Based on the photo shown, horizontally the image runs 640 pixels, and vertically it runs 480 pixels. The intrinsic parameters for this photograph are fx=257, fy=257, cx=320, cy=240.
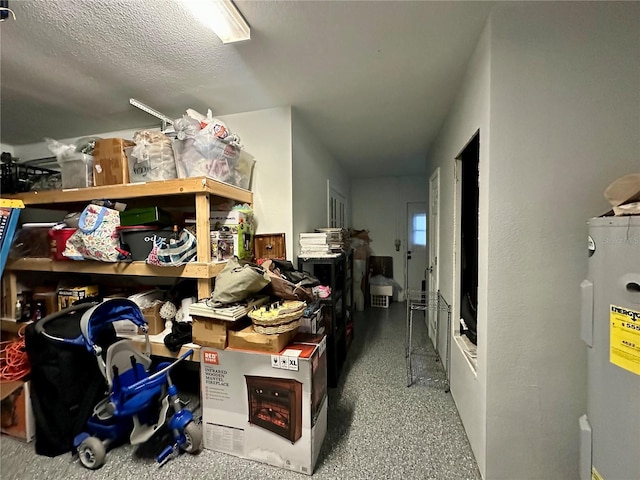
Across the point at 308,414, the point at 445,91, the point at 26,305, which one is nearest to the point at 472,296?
the point at 308,414

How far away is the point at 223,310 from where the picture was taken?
156cm

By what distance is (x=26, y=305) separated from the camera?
2236 mm

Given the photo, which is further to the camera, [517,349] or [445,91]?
[445,91]

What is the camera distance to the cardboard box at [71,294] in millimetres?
2143

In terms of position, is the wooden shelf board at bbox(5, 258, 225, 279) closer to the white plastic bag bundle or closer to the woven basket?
the woven basket

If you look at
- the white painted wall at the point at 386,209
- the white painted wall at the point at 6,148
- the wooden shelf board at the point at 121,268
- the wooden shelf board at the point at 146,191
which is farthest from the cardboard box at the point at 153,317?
the white painted wall at the point at 386,209

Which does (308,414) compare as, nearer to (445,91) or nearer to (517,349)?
(517,349)

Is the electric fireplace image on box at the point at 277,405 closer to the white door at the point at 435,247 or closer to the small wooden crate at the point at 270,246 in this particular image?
the small wooden crate at the point at 270,246

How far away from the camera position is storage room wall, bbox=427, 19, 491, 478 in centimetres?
137

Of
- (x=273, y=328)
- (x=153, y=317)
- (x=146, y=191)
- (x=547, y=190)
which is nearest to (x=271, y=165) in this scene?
(x=146, y=191)

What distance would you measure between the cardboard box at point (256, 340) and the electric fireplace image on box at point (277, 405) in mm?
175

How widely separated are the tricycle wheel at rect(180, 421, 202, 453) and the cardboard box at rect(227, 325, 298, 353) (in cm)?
55

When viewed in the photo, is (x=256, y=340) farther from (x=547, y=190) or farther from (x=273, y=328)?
(x=547, y=190)

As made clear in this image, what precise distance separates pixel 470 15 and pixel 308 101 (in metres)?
1.24
